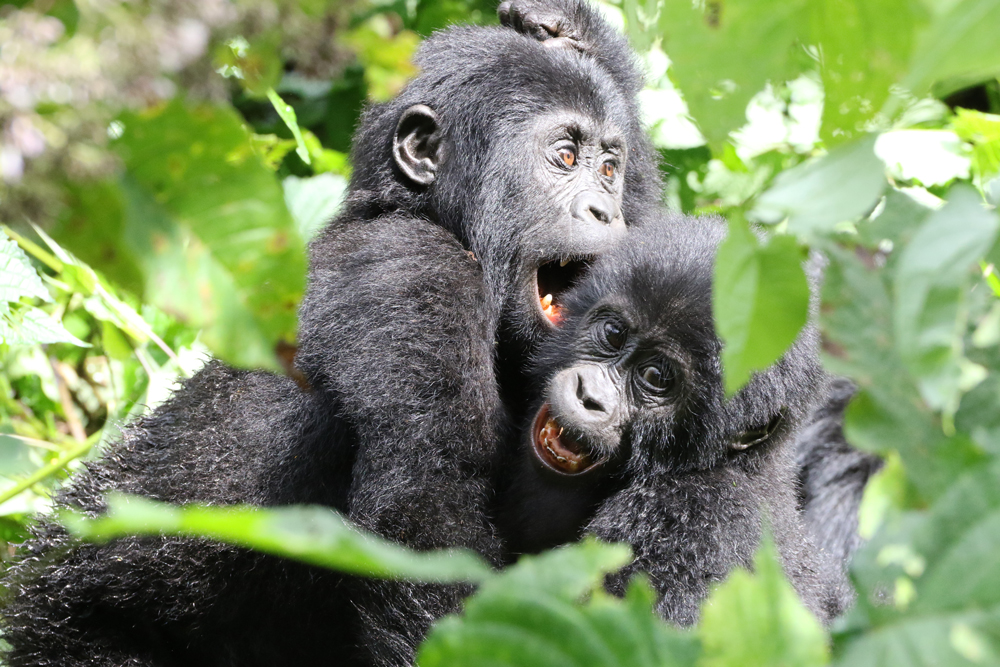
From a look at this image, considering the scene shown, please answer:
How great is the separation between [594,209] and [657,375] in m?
0.69

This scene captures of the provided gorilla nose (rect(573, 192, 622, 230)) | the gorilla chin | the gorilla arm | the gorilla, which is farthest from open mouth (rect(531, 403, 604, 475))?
the gorilla

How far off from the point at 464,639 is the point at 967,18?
0.73 metres

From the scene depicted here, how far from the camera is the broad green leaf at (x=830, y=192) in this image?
0.92 metres

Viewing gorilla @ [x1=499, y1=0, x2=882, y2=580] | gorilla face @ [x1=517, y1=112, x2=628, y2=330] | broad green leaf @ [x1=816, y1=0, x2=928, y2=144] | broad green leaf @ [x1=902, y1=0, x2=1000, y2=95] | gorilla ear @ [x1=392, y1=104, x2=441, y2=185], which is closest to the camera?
broad green leaf @ [x1=902, y1=0, x2=1000, y2=95]

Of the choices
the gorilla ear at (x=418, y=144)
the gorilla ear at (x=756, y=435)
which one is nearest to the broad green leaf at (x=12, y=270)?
the gorilla ear at (x=418, y=144)

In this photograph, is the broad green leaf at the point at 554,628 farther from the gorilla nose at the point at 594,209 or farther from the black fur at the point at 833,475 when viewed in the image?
the black fur at the point at 833,475

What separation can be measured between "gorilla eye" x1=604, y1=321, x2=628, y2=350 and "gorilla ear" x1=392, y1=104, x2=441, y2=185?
32.5 inches

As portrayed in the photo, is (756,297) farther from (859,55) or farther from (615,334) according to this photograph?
(615,334)

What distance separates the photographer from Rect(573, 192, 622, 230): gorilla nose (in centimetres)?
302

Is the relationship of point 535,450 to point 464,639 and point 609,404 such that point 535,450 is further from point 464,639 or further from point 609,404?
point 464,639

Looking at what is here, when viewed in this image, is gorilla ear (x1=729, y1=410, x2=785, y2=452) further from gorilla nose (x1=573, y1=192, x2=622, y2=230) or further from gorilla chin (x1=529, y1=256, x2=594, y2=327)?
gorilla nose (x1=573, y1=192, x2=622, y2=230)

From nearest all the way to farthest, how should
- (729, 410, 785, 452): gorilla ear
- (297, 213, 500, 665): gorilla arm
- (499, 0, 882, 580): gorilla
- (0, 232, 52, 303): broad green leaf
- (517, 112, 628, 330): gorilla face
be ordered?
Answer: (0, 232, 52, 303): broad green leaf < (297, 213, 500, 665): gorilla arm < (729, 410, 785, 452): gorilla ear < (517, 112, 628, 330): gorilla face < (499, 0, 882, 580): gorilla

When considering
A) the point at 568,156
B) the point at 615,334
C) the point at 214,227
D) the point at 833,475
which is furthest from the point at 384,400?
the point at 833,475

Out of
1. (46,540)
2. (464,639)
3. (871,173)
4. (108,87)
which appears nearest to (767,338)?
(871,173)
